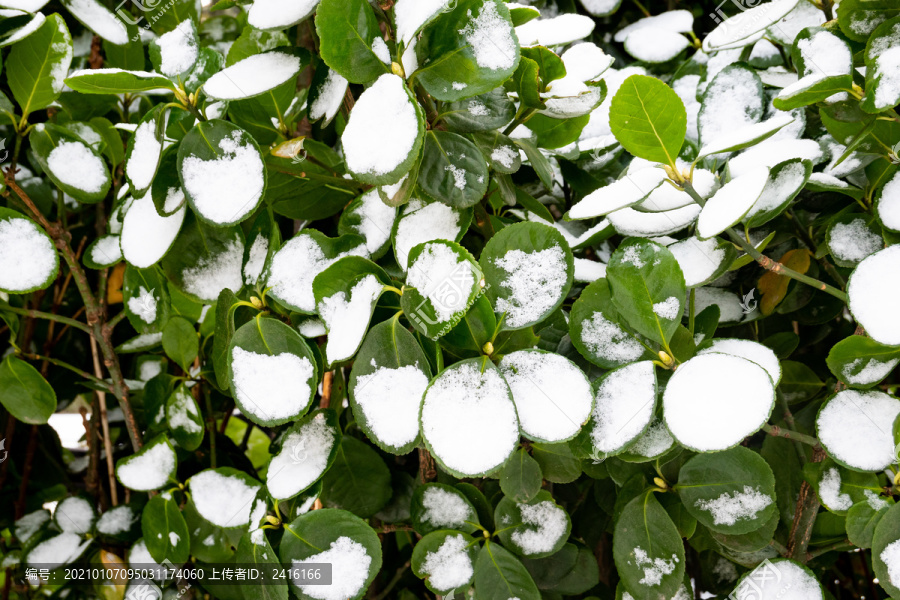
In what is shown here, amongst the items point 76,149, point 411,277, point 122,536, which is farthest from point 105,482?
point 411,277

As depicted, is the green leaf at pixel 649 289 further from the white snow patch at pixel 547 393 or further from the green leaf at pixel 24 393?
the green leaf at pixel 24 393

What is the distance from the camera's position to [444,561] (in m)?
0.59

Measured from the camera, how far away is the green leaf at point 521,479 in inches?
22.0

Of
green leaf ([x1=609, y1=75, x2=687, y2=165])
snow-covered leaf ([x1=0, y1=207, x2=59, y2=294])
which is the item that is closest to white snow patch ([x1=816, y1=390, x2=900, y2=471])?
green leaf ([x1=609, y1=75, x2=687, y2=165])

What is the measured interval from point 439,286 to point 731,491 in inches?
12.5

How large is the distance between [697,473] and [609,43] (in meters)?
0.75

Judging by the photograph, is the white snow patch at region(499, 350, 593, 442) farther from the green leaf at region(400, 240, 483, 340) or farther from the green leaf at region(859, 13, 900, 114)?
the green leaf at region(859, 13, 900, 114)

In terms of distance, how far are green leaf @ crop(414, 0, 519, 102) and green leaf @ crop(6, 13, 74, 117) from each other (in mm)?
423

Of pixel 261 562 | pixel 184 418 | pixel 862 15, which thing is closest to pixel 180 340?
pixel 184 418

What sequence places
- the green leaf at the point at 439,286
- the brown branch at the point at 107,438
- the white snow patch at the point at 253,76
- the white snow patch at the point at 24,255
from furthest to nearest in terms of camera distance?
the brown branch at the point at 107,438, the white snow patch at the point at 24,255, the white snow patch at the point at 253,76, the green leaf at the point at 439,286

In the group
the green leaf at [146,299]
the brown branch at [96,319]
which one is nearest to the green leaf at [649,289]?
the green leaf at [146,299]

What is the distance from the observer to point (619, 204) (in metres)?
0.44

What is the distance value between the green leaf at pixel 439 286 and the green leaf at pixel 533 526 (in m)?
0.27
